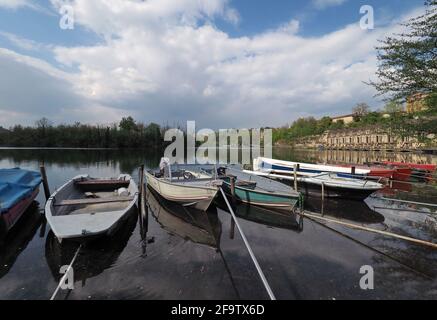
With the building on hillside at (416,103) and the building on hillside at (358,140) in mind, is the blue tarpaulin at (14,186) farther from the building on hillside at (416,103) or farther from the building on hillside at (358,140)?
the building on hillside at (358,140)

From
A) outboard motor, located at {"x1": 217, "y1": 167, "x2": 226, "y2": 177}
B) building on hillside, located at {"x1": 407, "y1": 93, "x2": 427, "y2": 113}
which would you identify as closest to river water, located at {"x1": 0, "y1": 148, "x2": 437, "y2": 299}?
outboard motor, located at {"x1": 217, "y1": 167, "x2": 226, "y2": 177}

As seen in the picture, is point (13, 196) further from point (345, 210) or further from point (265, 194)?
point (345, 210)

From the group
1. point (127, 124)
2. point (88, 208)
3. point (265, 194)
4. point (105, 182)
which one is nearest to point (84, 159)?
point (105, 182)

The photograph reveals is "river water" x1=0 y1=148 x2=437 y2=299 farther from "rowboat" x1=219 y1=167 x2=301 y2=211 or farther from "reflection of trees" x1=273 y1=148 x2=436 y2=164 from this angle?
"reflection of trees" x1=273 y1=148 x2=436 y2=164

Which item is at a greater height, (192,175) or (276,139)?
(276,139)

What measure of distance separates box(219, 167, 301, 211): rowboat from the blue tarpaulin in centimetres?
765

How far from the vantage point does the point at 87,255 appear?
19.3ft

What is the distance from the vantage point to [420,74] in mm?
9680

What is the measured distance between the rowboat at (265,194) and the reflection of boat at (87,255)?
497 cm

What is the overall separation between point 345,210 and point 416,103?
5891 mm

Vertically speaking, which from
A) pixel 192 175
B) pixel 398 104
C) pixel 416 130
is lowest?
pixel 192 175
